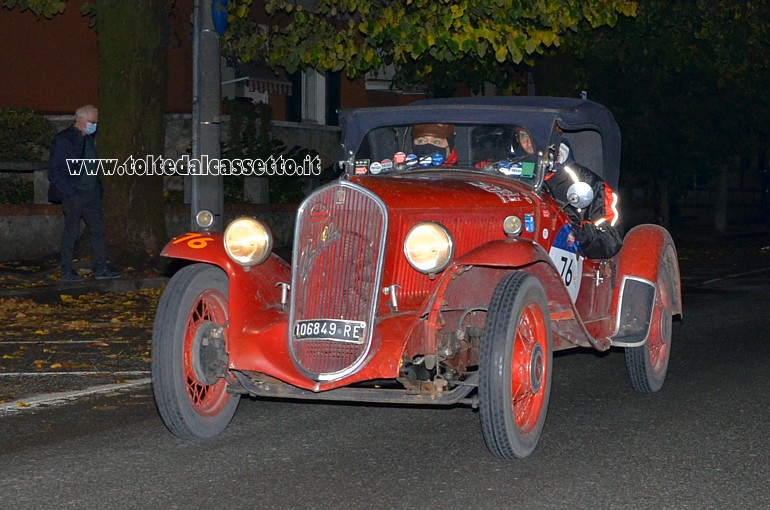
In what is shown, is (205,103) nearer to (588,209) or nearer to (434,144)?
(434,144)

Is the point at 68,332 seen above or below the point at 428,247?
below

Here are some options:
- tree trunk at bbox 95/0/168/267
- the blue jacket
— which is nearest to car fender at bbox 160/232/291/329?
the blue jacket

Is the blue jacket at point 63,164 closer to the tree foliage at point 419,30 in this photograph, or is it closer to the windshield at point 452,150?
the tree foliage at point 419,30

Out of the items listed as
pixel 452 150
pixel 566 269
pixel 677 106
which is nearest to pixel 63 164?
pixel 452 150

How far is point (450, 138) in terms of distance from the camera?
814 cm

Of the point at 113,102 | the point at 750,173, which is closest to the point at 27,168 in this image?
the point at 113,102

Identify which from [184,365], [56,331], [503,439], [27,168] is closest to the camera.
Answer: [503,439]

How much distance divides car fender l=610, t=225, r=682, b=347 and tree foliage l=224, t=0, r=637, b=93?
22.3 feet

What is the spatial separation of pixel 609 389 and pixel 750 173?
36.7 meters

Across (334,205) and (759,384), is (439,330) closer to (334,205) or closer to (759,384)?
(334,205)

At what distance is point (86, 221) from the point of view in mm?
14234

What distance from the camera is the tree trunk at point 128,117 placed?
50.8ft

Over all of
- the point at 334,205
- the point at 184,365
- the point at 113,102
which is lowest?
the point at 184,365

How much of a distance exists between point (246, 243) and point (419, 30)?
862 cm
